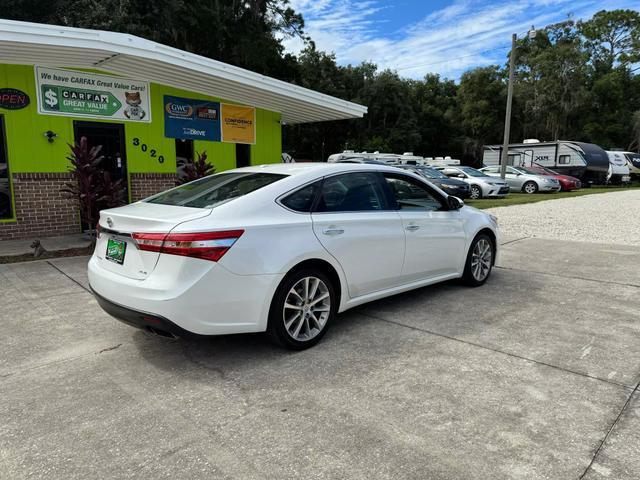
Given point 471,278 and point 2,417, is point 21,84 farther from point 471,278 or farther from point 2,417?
point 471,278


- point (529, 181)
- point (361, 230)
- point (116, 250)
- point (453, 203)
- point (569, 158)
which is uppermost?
point (569, 158)

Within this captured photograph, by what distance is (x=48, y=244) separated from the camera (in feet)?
27.6

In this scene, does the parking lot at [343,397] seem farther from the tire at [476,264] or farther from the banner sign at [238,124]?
the banner sign at [238,124]

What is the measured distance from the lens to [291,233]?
12.1ft

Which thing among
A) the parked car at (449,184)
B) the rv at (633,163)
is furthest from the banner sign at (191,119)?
the rv at (633,163)

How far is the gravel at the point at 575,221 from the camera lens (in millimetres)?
10203

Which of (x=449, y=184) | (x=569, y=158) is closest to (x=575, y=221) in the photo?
(x=449, y=184)

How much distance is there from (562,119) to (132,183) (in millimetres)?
44353

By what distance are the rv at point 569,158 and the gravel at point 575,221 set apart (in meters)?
9.09

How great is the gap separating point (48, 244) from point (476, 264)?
7.16 meters

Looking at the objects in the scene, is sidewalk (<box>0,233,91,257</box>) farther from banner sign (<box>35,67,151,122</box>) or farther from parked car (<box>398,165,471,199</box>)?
parked car (<box>398,165,471,199</box>)

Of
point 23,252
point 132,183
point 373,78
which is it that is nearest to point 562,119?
point 373,78

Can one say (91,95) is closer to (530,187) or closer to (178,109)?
(178,109)

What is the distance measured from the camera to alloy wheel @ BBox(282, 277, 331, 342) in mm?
3758
